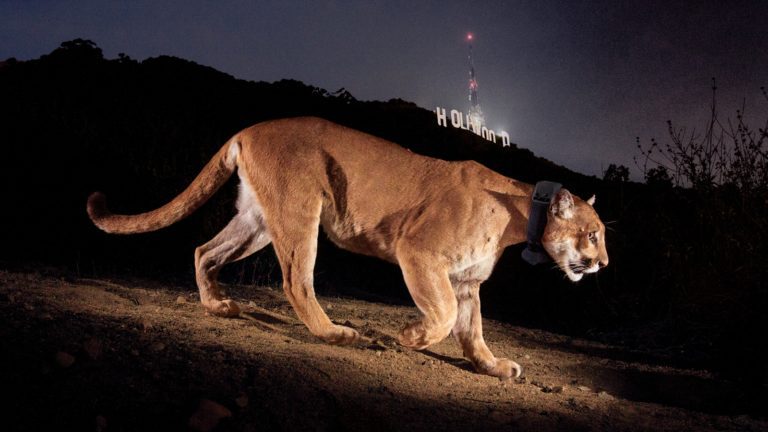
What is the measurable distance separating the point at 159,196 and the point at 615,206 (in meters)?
8.80

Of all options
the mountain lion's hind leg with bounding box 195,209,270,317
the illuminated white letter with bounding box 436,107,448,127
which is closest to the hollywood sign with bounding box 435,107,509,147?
the illuminated white letter with bounding box 436,107,448,127

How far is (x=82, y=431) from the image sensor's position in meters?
2.08

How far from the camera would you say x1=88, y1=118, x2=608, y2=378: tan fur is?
4066 mm

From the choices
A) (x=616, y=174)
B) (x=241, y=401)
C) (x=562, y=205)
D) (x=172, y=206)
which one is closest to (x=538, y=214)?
(x=562, y=205)

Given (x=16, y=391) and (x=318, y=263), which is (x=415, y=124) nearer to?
(x=318, y=263)

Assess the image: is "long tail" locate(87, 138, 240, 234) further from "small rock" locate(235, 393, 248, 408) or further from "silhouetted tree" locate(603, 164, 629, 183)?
"silhouetted tree" locate(603, 164, 629, 183)

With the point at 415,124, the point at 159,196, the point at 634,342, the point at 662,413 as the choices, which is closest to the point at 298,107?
the point at 415,124

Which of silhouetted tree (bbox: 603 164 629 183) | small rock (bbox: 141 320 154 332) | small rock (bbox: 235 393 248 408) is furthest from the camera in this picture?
silhouetted tree (bbox: 603 164 629 183)

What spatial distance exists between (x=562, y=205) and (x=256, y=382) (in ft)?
8.05

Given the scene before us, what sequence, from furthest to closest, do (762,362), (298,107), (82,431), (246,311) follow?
(298,107), (762,362), (246,311), (82,431)

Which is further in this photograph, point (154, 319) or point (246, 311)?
point (246, 311)

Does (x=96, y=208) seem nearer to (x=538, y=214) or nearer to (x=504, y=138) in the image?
(x=538, y=214)

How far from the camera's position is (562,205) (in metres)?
4.03

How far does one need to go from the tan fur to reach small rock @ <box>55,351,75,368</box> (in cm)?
188
